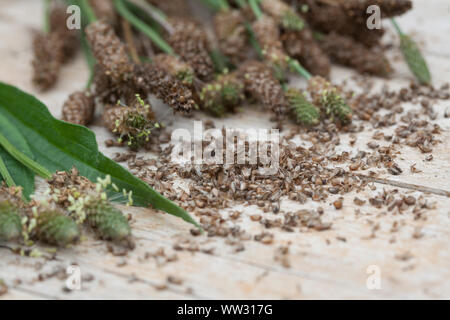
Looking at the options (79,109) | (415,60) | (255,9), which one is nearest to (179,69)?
(79,109)

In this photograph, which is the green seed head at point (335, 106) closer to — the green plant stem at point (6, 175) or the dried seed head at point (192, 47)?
the dried seed head at point (192, 47)

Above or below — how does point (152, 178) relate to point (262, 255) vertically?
above

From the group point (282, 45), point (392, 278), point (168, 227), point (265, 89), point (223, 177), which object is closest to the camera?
point (392, 278)

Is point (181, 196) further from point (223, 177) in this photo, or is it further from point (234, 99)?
point (234, 99)

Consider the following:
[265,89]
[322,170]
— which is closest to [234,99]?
[265,89]

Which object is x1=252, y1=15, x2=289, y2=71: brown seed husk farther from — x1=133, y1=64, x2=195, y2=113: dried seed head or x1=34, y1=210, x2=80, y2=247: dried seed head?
x1=34, y1=210, x2=80, y2=247: dried seed head

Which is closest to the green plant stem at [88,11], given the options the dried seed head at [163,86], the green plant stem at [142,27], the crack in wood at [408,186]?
the green plant stem at [142,27]

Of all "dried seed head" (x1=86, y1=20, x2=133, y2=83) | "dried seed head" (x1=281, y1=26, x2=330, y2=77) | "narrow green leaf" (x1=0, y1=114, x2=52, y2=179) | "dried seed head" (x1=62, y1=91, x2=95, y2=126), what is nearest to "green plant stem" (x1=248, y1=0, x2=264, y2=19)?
"dried seed head" (x1=281, y1=26, x2=330, y2=77)
